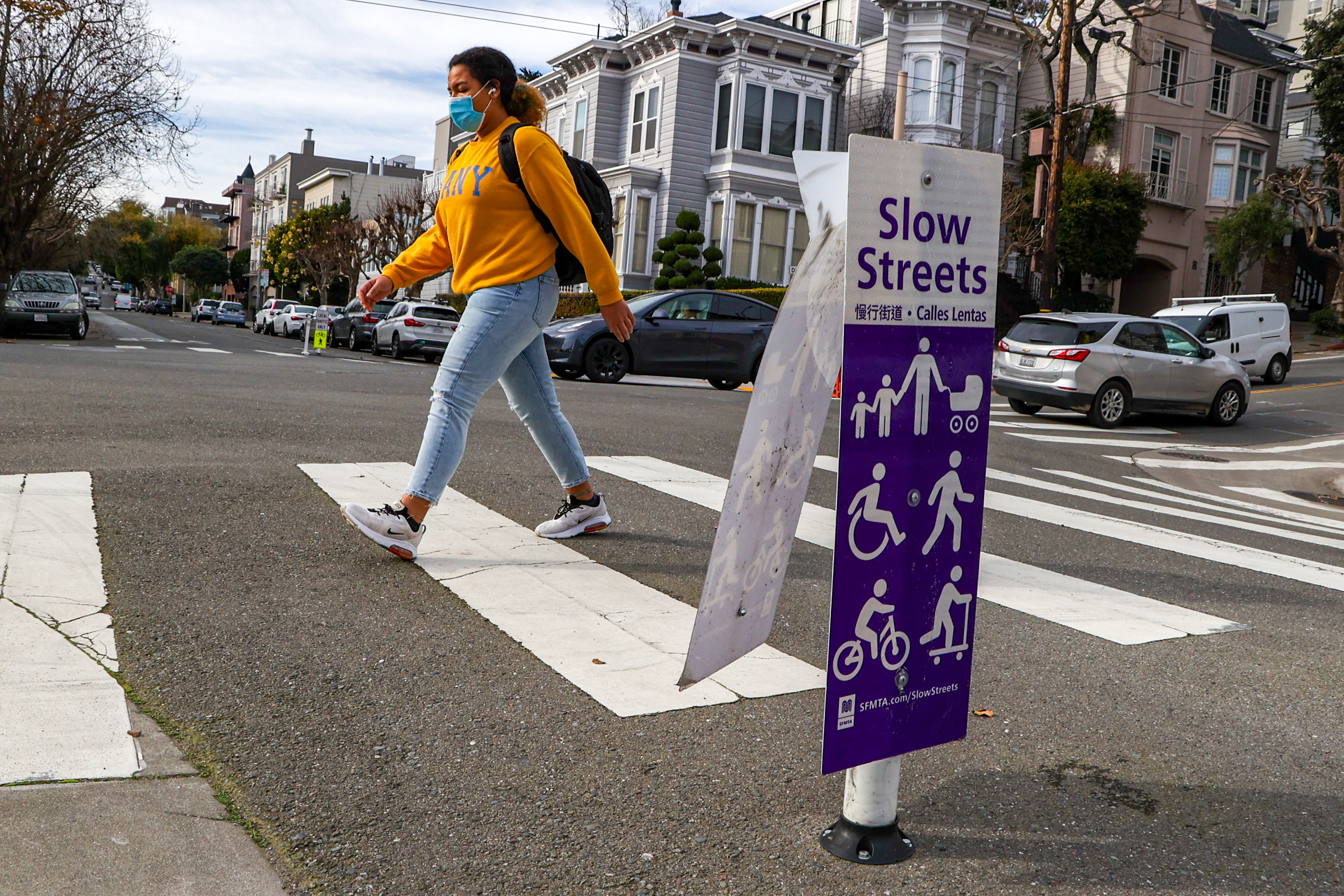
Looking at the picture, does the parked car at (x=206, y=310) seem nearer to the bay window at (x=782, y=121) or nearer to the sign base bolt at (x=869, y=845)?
the bay window at (x=782, y=121)

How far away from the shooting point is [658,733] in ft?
9.86

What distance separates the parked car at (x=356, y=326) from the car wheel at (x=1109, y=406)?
63.7ft

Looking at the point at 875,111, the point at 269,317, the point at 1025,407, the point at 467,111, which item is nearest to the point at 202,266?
the point at 269,317

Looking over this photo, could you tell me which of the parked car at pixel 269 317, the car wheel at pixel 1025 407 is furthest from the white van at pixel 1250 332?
the parked car at pixel 269 317

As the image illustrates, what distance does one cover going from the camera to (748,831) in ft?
8.18

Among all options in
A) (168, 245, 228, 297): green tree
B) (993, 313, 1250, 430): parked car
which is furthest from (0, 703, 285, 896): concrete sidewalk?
(168, 245, 228, 297): green tree

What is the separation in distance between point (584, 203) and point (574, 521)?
1478 mm

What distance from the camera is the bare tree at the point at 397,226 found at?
5047 centimetres

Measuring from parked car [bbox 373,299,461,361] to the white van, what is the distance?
16.1 meters

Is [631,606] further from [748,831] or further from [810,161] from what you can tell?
[810,161]

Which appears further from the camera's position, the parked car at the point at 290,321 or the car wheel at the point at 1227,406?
the parked car at the point at 290,321

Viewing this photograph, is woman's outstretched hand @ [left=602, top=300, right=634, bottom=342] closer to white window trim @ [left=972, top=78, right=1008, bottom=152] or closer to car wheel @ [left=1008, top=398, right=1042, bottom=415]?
car wheel @ [left=1008, top=398, right=1042, bottom=415]

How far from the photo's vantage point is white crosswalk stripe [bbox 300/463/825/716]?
10.9ft

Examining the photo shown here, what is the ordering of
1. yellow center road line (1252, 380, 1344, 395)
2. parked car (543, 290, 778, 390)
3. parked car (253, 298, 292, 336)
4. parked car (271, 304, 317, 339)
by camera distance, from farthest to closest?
parked car (253, 298, 292, 336)
parked car (271, 304, 317, 339)
yellow center road line (1252, 380, 1344, 395)
parked car (543, 290, 778, 390)
